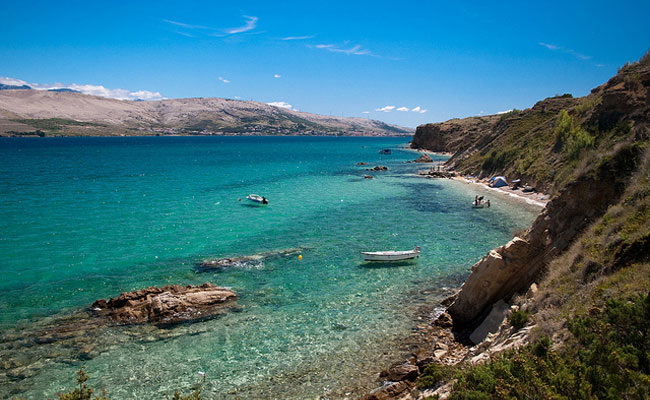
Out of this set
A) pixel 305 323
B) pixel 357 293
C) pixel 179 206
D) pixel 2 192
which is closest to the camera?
pixel 305 323

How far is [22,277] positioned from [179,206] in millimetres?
22394

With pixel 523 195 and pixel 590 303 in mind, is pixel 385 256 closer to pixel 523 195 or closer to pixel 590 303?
pixel 590 303

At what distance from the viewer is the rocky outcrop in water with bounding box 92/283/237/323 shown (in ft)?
60.0

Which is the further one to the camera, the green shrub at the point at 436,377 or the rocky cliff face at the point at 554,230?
the rocky cliff face at the point at 554,230

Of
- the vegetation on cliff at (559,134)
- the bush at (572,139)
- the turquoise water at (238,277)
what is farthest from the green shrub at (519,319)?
the bush at (572,139)

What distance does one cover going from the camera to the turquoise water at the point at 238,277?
47.0 ft

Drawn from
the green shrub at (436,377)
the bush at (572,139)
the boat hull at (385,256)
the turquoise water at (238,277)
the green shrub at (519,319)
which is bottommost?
the turquoise water at (238,277)

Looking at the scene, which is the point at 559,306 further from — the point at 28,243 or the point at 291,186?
the point at 291,186

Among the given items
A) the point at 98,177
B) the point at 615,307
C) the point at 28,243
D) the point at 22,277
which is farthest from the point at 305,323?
the point at 98,177

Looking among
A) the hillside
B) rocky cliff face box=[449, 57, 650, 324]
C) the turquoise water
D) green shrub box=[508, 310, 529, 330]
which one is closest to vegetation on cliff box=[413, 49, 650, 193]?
rocky cliff face box=[449, 57, 650, 324]

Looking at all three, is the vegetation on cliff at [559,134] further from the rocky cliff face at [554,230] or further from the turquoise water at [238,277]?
the turquoise water at [238,277]

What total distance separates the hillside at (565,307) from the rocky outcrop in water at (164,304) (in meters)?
10.6

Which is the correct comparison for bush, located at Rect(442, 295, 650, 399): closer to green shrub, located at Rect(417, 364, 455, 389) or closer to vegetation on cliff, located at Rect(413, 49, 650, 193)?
green shrub, located at Rect(417, 364, 455, 389)

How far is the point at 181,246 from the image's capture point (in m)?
29.8
